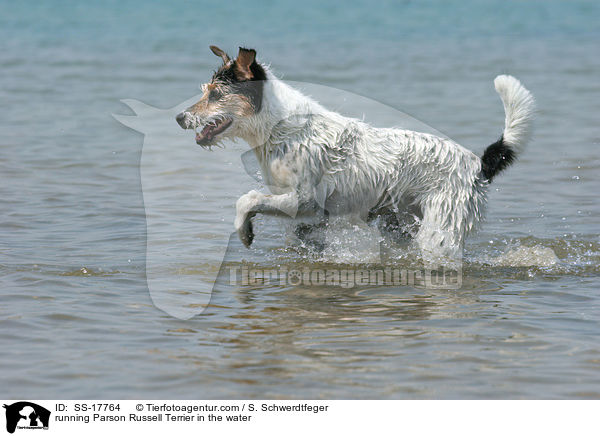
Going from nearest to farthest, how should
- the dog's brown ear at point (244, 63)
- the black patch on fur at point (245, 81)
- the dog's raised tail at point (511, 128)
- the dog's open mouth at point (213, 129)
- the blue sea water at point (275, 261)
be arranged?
1. the blue sea water at point (275, 261)
2. the dog's brown ear at point (244, 63)
3. the black patch on fur at point (245, 81)
4. the dog's open mouth at point (213, 129)
5. the dog's raised tail at point (511, 128)

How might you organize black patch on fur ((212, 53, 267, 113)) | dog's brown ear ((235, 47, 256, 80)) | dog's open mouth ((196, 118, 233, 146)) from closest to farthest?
dog's brown ear ((235, 47, 256, 80)) < black patch on fur ((212, 53, 267, 113)) < dog's open mouth ((196, 118, 233, 146))

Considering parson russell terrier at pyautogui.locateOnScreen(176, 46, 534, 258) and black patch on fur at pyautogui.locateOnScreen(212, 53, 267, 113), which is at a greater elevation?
black patch on fur at pyautogui.locateOnScreen(212, 53, 267, 113)

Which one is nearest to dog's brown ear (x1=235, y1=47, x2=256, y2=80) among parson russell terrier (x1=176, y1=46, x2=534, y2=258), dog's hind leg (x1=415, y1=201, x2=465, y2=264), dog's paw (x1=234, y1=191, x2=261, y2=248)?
parson russell terrier (x1=176, y1=46, x2=534, y2=258)

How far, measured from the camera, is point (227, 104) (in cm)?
565

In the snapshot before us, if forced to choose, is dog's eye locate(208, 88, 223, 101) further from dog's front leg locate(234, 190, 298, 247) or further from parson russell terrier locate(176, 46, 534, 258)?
dog's front leg locate(234, 190, 298, 247)

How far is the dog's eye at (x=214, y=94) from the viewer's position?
5645 mm

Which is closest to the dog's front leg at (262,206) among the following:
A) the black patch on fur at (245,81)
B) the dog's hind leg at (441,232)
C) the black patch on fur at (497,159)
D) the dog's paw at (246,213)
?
the dog's paw at (246,213)

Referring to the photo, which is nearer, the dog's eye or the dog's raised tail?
the dog's eye

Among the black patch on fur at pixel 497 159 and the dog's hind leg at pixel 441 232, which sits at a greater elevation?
the black patch on fur at pixel 497 159

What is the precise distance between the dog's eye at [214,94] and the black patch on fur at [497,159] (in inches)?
74.5
